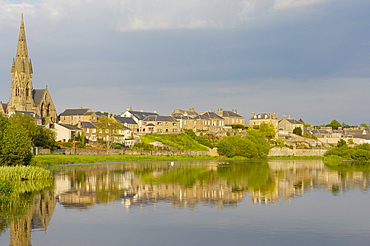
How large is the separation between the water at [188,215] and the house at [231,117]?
112812mm

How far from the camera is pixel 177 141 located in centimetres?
12169

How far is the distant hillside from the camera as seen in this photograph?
118 meters

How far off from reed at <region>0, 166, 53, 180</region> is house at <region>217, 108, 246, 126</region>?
115026 mm

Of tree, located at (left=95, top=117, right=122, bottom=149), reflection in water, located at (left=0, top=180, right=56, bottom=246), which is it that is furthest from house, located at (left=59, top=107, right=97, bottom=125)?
reflection in water, located at (left=0, top=180, right=56, bottom=246)

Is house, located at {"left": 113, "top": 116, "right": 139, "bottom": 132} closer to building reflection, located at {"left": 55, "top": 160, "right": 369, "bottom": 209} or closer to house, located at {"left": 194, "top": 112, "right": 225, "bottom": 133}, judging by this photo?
house, located at {"left": 194, "top": 112, "right": 225, "bottom": 133}

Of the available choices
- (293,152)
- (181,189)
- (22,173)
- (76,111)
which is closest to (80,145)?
(76,111)

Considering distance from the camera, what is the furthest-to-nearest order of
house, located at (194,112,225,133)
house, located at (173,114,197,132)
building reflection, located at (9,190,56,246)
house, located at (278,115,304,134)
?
house, located at (278,115,304,134), house, located at (194,112,225,133), house, located at (173,114,197,132), building reflection, located at (9,190,56,246)

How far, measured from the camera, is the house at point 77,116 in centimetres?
13375

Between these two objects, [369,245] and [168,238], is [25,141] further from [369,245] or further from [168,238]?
[369,245]

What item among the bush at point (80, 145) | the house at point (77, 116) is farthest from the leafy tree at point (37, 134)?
the house at point (77, 116)

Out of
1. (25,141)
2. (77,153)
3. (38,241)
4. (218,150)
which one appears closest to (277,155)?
(218,150)

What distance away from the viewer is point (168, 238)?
26.0 m

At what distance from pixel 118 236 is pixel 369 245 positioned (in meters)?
12.4

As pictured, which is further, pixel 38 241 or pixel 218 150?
pixel 218 150
